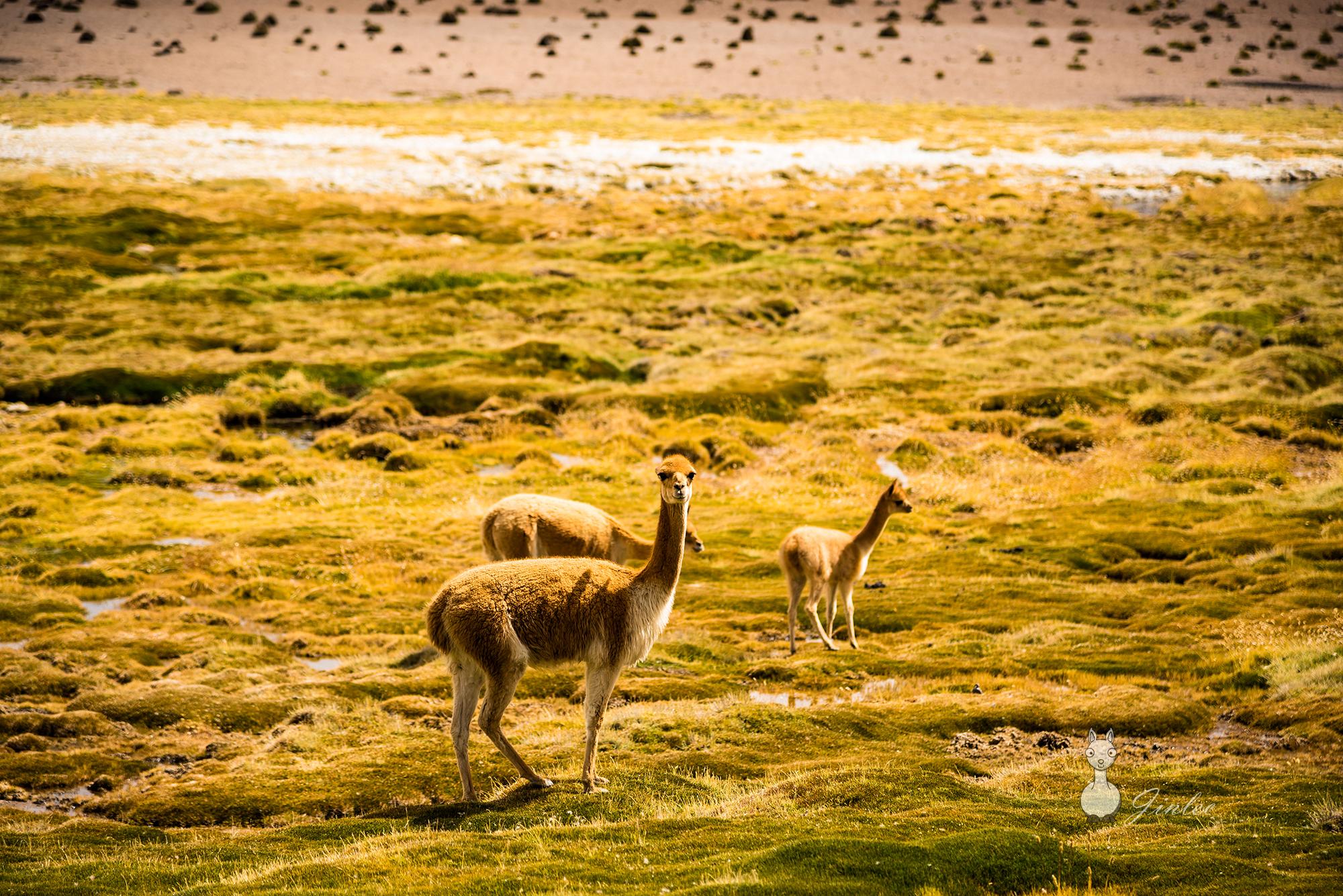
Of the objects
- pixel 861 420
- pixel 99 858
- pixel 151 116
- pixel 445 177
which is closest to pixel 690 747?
pixel 99 858

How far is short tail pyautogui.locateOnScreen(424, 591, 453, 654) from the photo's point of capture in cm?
1445

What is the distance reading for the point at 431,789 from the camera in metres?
16.2

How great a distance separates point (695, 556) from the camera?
32.5 meters

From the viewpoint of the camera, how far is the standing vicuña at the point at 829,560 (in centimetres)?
2397

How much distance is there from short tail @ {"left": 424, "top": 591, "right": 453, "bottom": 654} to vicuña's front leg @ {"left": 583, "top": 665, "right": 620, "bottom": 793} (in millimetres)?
2058

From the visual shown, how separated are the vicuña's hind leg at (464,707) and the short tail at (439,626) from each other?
0.88ft

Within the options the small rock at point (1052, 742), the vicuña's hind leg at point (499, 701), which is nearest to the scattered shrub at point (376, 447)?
the vicuña's hind leg at point (499, 701)

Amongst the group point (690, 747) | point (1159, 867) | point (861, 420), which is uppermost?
point (1159, 867)

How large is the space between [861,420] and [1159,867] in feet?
124

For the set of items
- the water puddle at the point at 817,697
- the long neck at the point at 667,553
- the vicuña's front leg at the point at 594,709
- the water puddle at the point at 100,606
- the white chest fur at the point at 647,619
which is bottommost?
the water puddle at the point at 100,606

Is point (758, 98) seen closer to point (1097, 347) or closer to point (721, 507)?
point (1097, 347)

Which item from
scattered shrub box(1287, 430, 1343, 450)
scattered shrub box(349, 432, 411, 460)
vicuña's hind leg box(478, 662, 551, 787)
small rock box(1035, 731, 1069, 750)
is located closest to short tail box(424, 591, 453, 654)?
vicuña's hind leg box(478, 662, 551, 787)

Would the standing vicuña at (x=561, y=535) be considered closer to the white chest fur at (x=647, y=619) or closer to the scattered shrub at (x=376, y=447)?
the white chest fur at (x=647, y=619)

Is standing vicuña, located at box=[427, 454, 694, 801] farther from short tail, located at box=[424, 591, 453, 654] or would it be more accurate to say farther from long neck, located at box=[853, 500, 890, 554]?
long neck, located at box=[853, 500, 890, 554]
